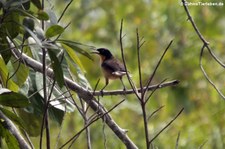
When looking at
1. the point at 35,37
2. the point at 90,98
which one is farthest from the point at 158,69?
the point at 35,37

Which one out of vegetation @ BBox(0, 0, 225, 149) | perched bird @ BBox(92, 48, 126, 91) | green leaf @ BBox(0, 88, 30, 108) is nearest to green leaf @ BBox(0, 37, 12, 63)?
green leaf @ BBox(0, 88, 30, 108)

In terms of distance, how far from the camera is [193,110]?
7691 millimetres

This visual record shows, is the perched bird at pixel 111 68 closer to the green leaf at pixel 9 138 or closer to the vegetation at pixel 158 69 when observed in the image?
the vegetation at pixel 158 69

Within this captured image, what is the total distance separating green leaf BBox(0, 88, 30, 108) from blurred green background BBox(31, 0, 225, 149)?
4520 millimetres

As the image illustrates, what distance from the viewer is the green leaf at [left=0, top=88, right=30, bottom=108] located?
7.07 ft

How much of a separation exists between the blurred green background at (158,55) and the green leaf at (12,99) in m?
4.52

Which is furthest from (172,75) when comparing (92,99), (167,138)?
(92,99)

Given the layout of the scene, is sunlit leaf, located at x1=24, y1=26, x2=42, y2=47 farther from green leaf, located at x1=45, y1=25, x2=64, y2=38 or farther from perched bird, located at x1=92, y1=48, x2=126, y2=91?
perched bird, located at x1=92, y1=48, x2=126, y2=91

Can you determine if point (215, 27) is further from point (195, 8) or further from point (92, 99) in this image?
point (92, 99)

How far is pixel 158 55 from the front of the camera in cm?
826

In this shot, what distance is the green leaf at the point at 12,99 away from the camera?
216cm

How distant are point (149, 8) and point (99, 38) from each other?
2.69ft

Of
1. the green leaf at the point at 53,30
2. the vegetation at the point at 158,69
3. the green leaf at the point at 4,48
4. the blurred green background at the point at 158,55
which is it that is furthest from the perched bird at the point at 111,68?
the green leaf at the point at 53,30

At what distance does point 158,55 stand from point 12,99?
6.18 metres
